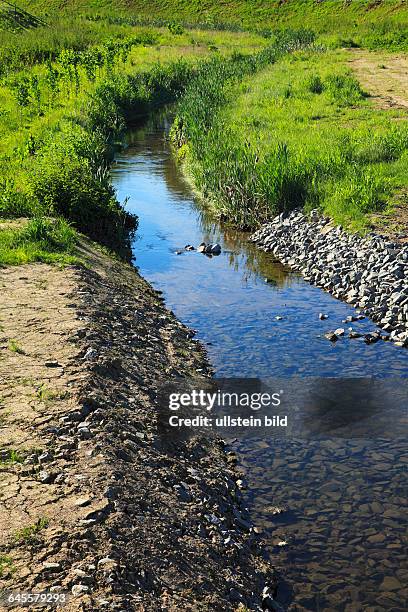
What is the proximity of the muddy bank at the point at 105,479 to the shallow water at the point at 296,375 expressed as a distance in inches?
19.1

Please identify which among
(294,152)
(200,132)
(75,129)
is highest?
(75,129)

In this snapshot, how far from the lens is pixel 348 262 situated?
17719 millimetres

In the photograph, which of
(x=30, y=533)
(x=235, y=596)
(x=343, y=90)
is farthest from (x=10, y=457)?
(x=343, y=90)

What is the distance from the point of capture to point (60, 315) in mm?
12258

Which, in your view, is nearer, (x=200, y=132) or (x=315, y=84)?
(x=200, y=132)

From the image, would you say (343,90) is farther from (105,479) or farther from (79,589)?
(79,589)

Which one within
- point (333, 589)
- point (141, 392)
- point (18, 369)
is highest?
point (18, 369)

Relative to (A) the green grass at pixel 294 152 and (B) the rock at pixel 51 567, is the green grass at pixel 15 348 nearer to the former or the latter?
(B) the rock at pixel 51 567

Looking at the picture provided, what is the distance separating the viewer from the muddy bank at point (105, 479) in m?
6.58

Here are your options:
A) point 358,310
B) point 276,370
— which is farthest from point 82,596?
point 358,310

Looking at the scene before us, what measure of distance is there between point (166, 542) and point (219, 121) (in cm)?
2432

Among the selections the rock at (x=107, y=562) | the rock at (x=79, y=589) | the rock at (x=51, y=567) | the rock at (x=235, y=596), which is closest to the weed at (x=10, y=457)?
the rock at (x=51, y=567)

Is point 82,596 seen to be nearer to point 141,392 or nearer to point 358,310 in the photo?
point 141,392

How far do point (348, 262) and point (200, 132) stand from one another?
12.9 m
